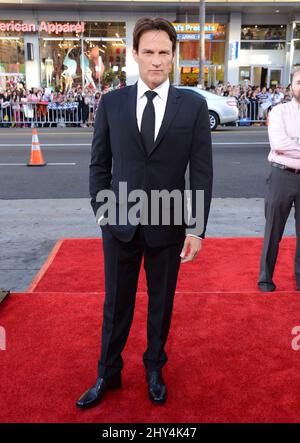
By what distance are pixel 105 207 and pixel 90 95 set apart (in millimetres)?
18603

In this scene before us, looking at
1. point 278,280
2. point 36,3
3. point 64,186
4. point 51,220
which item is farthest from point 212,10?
point 278,280

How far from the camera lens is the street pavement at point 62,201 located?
17.8ft

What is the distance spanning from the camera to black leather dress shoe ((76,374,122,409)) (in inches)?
98.7

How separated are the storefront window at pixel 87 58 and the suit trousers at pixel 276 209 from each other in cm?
2374

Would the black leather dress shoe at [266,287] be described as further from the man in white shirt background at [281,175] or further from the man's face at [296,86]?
the man's face at [296,86]

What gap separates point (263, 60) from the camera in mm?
27672

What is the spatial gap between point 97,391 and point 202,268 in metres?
2.49

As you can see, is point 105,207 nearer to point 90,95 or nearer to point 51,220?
point 51,220

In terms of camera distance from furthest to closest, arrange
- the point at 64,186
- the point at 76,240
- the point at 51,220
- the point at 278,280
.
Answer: the point at 64,186, the point at 51,220, the point at 76,240, the point at 278,280

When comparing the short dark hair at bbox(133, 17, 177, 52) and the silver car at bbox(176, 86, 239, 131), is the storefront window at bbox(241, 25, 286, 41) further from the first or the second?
the short dark hair at bbox(133, 17, 177, 52)

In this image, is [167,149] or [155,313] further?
[155,313]

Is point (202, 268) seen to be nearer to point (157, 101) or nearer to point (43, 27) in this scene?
point (157, 101)

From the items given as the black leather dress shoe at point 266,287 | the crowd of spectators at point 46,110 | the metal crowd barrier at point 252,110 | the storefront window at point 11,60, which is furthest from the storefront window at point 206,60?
the black leather dress shoe at point 266,287

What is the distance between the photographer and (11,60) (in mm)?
26672
